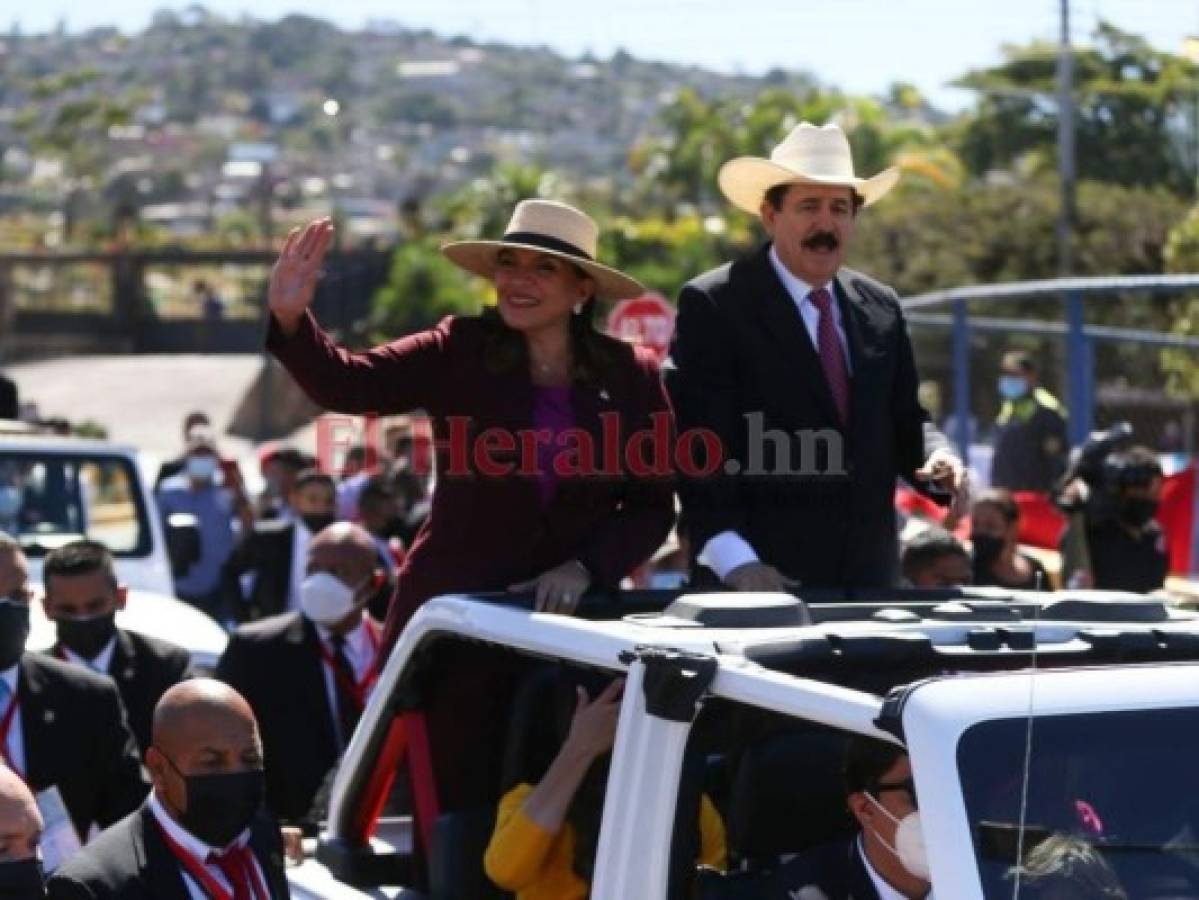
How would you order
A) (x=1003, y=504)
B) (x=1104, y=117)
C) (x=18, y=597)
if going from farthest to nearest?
(x=1104, y=117)
(x=1003, y=504)
(x=18, y=597)

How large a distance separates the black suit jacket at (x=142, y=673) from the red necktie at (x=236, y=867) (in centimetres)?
297

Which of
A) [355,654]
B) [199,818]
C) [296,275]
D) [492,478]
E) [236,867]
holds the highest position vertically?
[296,275]

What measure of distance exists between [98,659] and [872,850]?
4037mm

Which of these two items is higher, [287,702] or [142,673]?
[142,673]

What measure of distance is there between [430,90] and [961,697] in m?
164

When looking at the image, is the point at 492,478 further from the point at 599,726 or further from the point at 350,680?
the point at 350,680

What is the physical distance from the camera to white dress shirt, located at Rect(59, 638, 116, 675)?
26.3ft

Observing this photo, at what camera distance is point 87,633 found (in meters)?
8.05

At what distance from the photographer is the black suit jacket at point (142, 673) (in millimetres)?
8031

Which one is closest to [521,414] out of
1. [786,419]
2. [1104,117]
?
[786,419]

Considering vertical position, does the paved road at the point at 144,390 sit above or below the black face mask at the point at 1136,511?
below

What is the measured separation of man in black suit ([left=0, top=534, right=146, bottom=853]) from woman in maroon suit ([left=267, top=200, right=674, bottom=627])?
111 centimetres

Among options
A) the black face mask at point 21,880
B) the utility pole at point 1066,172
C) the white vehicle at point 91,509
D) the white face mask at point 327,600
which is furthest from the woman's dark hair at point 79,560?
the utility pole at point 1066,172

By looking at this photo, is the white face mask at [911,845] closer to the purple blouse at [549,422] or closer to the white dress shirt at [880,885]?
the white dress shirt at [880,885]
